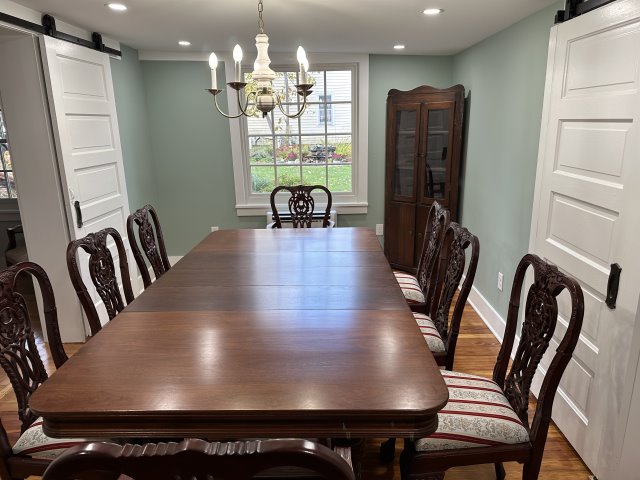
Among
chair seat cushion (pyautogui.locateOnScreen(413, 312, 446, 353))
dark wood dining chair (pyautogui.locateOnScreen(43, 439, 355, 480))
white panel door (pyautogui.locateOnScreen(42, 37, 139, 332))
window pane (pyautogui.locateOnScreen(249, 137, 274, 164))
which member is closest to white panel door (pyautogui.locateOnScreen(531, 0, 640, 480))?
chair seat cushion (pyautogui.locateOnScreen(413, 312, 446, 353))

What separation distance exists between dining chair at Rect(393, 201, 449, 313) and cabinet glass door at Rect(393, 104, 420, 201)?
152cm

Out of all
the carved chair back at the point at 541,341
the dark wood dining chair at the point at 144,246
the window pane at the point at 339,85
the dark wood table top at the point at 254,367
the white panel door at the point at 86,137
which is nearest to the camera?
the dark wood table top at the point at 254,367

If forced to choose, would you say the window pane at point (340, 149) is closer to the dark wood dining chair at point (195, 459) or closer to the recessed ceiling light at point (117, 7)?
the recessed ceiling light at point (117, 7)

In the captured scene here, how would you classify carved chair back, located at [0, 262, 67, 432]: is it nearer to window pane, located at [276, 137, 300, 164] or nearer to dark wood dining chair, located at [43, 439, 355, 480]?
dark wood dining chair, located at [43, 439, 355, 480]

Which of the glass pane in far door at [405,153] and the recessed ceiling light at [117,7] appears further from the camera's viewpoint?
→ the glass pane in far door at [405,153]

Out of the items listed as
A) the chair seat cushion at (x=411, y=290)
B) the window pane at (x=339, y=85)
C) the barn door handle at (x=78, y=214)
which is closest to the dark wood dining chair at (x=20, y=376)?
the barn door handle at (x=78, y=214)

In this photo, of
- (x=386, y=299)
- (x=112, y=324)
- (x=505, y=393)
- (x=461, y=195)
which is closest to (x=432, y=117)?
(x=461, y=195)

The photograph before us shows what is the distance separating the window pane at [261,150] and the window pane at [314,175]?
0.36m

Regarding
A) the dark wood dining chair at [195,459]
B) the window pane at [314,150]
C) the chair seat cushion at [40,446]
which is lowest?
the chair seat cushion at [40,446]

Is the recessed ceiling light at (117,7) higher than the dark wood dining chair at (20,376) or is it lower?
higher

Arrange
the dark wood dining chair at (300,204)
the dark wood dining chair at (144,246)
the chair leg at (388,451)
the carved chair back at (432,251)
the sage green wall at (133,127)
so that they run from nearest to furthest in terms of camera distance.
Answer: the chair leg at (388,451), the carved chair back at (432,251), the dark wood dining chair at (144,246), the dark wood dining chair at (300,204), the sage green wall at (133,127)

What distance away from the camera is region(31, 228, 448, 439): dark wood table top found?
1073 mm

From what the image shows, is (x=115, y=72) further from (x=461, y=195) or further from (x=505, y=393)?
(x=505, y=393)

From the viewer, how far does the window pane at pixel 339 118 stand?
4.13m
